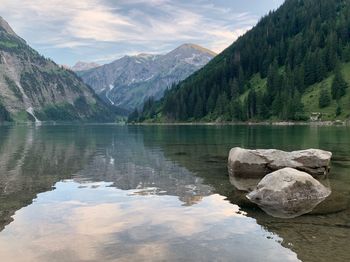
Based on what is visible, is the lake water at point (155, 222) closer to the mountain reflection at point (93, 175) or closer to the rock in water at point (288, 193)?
the mountain reflection at point (93, 175)

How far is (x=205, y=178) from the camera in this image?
122ft

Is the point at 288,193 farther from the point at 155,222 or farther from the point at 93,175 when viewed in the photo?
the point at 93,175

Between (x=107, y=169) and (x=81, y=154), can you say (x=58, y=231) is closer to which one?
(x=107, y=169)

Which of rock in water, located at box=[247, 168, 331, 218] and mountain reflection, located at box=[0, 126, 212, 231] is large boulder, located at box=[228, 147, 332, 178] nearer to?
mountain reflection, located at box=[0, 126, 212, 231]

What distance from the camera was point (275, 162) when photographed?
37625mm

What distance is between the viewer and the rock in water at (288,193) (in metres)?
24.9

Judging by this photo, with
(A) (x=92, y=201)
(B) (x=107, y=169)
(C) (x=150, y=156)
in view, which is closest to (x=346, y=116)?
(C) (x=150, y=156)

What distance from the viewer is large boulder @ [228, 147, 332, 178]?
3744 cm

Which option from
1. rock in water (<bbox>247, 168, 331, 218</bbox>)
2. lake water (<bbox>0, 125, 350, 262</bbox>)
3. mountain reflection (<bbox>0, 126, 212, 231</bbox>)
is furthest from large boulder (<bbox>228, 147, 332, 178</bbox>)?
rock in water (<bbox>247, 168, 331, 218</bbox>)

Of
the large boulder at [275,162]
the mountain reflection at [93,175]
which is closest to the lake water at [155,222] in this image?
the mountain reflection at [93,175]

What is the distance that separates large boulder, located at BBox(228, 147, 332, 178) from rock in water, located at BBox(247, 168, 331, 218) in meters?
9.06

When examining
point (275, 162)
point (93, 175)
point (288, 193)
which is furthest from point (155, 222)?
point (93, 175)

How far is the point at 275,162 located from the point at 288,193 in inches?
459

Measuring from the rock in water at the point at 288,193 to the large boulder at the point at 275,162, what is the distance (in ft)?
29.7
